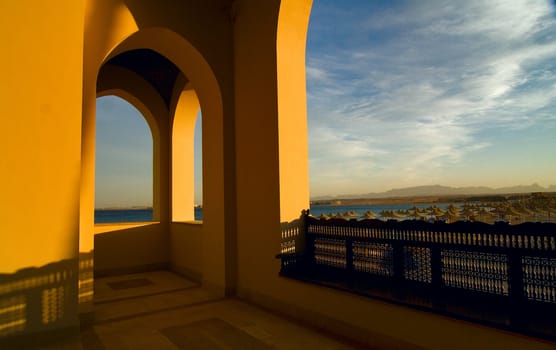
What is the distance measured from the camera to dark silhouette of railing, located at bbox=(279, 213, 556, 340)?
7.39 feet

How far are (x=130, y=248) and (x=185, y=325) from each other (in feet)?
12.9

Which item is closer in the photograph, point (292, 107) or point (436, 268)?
point (436, 268)

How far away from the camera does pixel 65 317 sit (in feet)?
11.3

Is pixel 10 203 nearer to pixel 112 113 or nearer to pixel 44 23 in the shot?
pixel 44 23

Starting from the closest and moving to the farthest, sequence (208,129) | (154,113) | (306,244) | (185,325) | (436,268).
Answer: (436,268) → (185,325) → (306,244) → (208,129) → (154,113)

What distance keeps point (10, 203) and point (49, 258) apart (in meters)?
0.67

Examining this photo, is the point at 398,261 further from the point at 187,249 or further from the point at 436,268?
the point at 187,249

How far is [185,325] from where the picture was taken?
3.86 metres

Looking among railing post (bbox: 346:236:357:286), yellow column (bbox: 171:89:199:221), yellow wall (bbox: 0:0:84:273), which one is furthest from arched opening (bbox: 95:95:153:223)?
railing post (bbox: 346:236:357:286)

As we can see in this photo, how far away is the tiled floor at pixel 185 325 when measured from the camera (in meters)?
3.28

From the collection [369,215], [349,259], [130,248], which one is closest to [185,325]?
[349,259]

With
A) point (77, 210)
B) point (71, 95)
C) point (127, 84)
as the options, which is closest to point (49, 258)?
point (77, 210)

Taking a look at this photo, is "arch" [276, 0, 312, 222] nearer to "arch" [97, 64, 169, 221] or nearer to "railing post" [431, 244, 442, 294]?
"railing post" [431, 244, 442, 294]

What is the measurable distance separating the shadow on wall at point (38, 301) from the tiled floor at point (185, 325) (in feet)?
1.29
